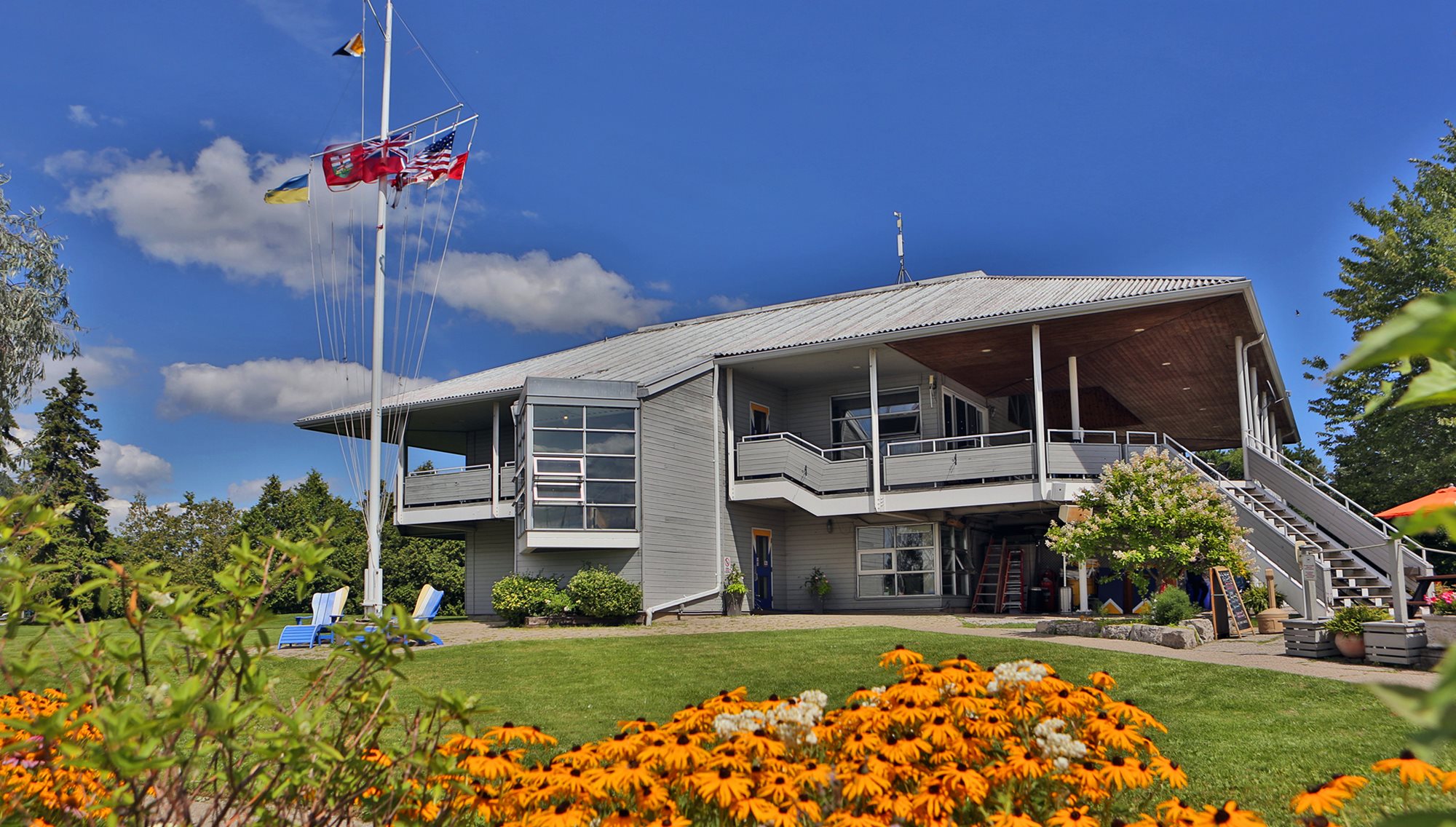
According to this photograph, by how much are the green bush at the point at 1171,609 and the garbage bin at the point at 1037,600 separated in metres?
8.56

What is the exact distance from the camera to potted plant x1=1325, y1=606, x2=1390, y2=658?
11.5m

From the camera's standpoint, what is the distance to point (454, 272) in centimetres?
2097

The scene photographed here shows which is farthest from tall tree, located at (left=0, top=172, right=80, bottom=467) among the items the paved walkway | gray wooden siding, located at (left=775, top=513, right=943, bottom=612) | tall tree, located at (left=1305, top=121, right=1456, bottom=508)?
tall tree, located at (left=1305, top=121, right=1456, bottom=508)

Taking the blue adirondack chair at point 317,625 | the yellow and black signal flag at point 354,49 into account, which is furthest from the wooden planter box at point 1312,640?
the yellow and black signal flag at point 354,49

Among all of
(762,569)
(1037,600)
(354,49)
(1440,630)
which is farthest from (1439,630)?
(354,49)

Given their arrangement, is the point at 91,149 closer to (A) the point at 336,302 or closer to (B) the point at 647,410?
(A) the point at 336,302

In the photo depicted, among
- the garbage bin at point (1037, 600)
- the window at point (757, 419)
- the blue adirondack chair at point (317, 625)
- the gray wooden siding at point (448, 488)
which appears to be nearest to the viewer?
the blue adirondack chair at point (317, 625)

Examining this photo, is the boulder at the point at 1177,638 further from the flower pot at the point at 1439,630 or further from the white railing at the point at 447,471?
the white railing at the point at 447,471

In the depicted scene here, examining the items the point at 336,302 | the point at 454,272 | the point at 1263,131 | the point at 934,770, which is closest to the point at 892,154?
the point at 1263,131

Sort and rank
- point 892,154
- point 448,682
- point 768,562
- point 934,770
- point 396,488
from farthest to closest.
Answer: point 396,488
point 768,562
point 892,154
point 448,682
point 934,770

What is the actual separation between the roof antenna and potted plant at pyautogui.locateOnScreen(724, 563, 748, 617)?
1211 cm

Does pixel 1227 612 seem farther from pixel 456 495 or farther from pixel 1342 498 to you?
pixel 456 495

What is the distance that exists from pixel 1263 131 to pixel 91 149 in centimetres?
2328

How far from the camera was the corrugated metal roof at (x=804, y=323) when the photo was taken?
797 inches
